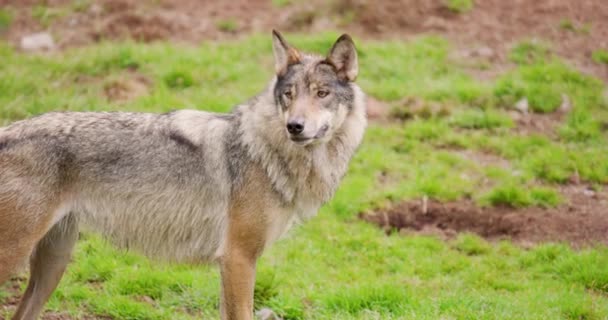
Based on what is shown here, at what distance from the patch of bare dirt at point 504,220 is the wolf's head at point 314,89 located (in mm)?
2757

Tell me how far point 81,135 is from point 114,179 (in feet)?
1.19

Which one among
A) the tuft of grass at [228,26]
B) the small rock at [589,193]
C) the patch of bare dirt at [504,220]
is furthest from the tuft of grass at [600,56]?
the tuft of grass at [228,26]

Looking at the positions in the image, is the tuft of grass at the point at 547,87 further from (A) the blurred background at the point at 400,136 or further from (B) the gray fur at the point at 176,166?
(B) the gray fur at the point at 176,166

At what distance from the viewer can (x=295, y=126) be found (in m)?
5.34

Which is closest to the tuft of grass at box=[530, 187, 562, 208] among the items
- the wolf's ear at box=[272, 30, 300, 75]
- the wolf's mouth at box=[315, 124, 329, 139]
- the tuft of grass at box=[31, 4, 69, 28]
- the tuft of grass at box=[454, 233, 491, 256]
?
the tuft of grass at box=[454, 233, 491, 256]

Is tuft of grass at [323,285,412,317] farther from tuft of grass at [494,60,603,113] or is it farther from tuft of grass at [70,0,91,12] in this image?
tuft of grass at [70,0,91,12]

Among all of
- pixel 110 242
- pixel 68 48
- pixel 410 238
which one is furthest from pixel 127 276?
pixel 68 48

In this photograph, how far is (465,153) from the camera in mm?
9492

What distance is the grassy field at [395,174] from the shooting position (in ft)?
21.8

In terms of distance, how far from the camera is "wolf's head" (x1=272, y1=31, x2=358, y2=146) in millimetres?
5434

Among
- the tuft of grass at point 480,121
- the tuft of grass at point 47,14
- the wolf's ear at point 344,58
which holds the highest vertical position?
the wolf's ear at point 344,58

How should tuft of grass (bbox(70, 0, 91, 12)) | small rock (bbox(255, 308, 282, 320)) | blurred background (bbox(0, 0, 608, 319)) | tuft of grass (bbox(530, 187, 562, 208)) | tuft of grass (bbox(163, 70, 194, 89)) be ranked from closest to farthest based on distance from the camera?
small rock (bbox(255, 308, 282, 320)), blurred background (bbox(0, 0, 608, 319)), tuft of grass (bbox(530, 187, 562, 208)), tuft of grass (bbox(163, 70, 194, 89)), tuft of grass (bbox(70, 0, 91, 12))

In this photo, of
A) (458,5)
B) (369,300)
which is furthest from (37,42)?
(369,300)

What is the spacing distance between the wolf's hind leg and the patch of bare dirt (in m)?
3.34
